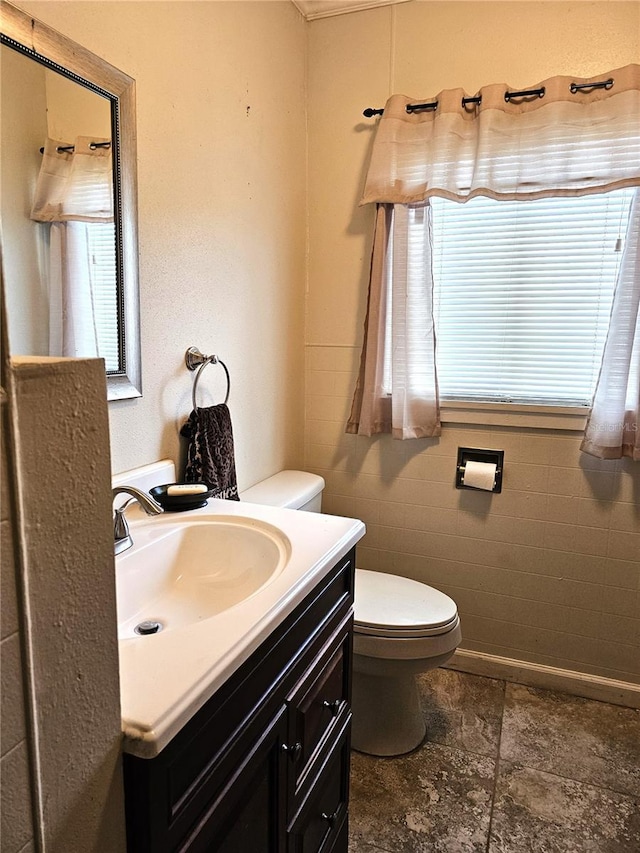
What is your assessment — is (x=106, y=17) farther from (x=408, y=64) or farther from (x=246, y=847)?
(x=246, y=847)

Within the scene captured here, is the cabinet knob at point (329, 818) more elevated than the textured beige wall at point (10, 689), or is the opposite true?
the textured beige wall at point (10, 689)

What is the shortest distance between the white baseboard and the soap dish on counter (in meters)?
1.46

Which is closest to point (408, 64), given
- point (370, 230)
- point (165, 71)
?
point (370, 230)

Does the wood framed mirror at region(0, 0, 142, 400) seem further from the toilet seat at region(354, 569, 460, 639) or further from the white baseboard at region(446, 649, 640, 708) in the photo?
the white baseboard at region(446, 649, 640, 708)

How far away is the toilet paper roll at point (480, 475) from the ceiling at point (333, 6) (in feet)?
5.54

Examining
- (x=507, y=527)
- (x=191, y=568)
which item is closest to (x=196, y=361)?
(x=191, y=568)

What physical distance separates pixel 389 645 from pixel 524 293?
1294mm

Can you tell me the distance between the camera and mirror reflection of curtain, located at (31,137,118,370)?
1116 millimetres

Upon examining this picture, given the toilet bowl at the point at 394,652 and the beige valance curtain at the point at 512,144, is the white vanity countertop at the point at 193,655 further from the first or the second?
the beige valance curtain at the point at 512,144

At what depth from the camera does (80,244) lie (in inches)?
46.8

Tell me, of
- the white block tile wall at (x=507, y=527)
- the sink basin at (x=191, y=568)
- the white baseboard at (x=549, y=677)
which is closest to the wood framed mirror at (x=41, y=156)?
the sink basin at (x=191, y=568)

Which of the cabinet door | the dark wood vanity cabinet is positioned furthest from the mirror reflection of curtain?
the cabinet door

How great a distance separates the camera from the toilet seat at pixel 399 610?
1.71 m

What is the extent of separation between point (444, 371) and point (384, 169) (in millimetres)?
762
